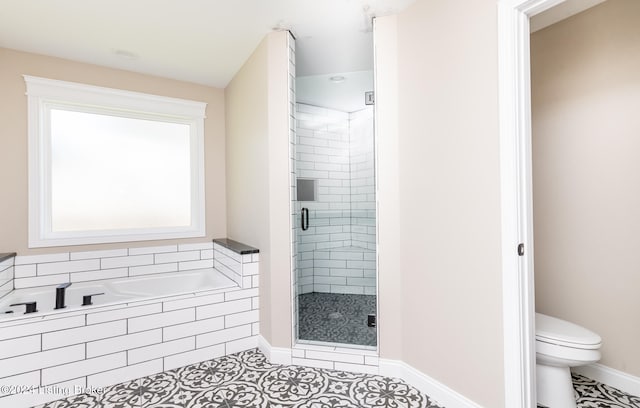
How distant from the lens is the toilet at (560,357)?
160cm

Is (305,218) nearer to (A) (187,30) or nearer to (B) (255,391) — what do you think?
(B) (255,391)

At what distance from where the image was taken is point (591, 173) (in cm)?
203

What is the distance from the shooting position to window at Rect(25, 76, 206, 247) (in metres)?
2.57

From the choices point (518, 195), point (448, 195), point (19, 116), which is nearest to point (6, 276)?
point (19, 116)

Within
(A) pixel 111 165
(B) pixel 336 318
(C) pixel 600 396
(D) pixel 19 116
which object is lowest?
(C) pixel 600 396

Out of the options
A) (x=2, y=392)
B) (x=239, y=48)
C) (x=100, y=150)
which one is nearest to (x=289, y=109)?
(x=239, y=48)

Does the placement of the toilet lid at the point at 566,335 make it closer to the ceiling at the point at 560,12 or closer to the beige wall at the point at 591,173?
the beige wall at the point at 591,173

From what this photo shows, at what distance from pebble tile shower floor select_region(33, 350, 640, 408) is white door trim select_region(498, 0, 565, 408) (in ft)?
1.88

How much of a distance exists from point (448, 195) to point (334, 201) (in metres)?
1.81

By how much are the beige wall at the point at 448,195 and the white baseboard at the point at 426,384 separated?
0.13 ft

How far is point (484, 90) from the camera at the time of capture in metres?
1.52

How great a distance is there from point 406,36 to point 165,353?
8.93ft

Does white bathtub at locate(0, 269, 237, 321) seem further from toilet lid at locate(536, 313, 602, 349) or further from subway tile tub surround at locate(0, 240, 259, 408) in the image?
toilet lid at locate(536, 313, 602, 349)

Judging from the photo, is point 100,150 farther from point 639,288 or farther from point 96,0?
point 639,288
